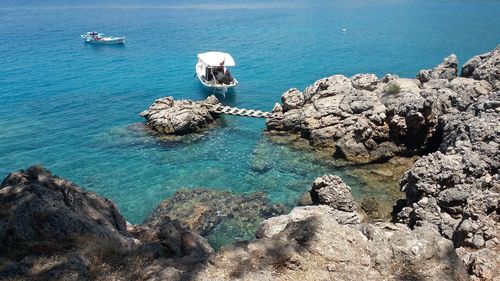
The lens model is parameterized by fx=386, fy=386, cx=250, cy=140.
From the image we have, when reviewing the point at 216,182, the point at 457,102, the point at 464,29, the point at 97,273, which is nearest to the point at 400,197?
the point at 457,102

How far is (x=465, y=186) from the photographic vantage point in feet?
61.9

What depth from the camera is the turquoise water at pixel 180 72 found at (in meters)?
30.3

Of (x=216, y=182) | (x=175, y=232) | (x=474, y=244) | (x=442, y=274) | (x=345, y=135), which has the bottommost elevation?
(x=216, y=182)

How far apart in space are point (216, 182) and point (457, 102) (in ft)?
64.0

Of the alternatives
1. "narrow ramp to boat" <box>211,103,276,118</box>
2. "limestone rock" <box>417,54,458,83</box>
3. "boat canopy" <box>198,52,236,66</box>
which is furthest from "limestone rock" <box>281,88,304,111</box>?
"boat canopy" <box>198,52,236,66</box>

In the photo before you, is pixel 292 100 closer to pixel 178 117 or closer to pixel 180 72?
pixel 178 117

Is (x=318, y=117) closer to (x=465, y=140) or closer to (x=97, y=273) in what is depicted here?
(x=465, y=140)

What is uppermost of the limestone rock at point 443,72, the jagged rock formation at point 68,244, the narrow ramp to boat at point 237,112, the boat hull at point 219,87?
the jagged rock formation at point 68,244

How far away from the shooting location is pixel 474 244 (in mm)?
13508

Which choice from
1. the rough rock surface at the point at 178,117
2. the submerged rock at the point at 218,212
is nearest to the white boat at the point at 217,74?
the rough rock surface at the point at 178,117

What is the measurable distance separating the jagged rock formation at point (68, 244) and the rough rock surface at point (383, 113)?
70.6 feet

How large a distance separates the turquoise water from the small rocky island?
5.30 m

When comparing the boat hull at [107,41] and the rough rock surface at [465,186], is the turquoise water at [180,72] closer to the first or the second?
the boat hull at [107,41]

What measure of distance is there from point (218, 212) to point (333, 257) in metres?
15.9
